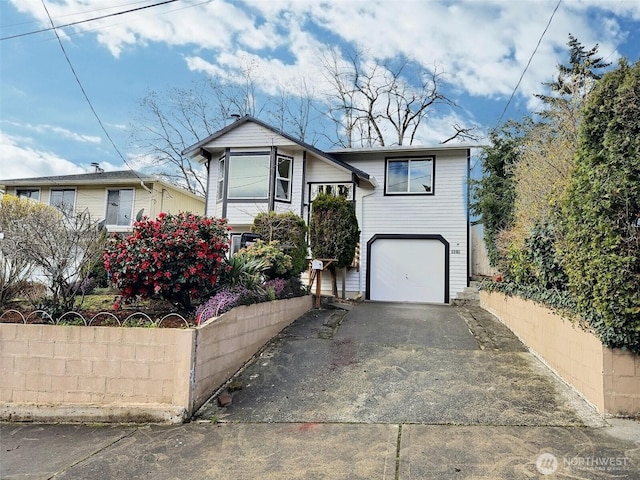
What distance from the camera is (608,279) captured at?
4.32m

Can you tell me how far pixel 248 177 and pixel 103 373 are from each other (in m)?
10.0

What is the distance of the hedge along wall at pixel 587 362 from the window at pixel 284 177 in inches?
361

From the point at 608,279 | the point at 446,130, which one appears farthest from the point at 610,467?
the point at 446,130

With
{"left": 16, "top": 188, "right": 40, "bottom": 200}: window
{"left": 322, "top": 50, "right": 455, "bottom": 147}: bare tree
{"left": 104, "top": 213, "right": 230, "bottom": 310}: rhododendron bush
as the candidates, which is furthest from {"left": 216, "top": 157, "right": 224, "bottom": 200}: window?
{"left": 322, "top": 50, "right": 455, "bottom": 147}: bare tree

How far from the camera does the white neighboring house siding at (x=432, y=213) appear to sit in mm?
13312

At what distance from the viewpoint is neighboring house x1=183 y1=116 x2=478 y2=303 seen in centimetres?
1343

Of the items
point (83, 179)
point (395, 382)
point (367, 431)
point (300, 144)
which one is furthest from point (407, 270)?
point (83, 179)

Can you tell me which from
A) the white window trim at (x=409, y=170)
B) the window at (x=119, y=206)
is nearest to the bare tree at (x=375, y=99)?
the white window trim at (x=409, y=170)

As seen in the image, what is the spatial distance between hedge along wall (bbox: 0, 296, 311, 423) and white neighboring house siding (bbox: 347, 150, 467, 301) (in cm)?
928

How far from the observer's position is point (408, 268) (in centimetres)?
1361

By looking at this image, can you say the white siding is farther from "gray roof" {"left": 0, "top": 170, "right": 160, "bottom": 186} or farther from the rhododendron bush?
the rhododendron bush

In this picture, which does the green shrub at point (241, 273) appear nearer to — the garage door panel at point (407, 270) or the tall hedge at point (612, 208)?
the tall hedge at point (612, 208)

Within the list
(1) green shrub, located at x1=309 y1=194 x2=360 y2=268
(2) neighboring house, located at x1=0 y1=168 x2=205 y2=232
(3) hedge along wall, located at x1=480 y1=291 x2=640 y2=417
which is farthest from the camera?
(2) neighboring house, located at x1=0 y1=168 x2=205 y2=232

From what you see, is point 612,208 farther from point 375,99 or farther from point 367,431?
point 375,99
